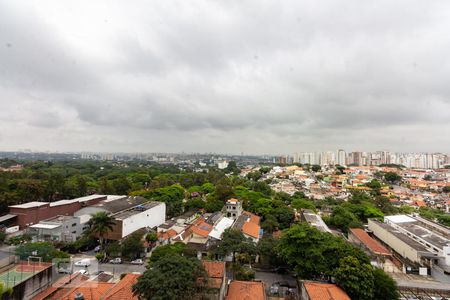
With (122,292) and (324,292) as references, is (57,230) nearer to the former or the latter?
(122,292)

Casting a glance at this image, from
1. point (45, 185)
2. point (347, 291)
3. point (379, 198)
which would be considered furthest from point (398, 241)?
point (45, 185)

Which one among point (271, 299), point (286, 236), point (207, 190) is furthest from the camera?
point (207, 190)

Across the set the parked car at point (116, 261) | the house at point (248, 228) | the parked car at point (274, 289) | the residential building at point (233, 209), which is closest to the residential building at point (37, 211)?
the parked car at point (116, 261)

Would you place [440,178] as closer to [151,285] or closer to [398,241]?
[398,241]

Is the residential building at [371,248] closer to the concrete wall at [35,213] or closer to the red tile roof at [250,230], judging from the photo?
the red tile roof at [250,230]

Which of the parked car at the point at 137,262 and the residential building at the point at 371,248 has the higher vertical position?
the residential building at the point at 371,248

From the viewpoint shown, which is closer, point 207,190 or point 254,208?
point 254,208

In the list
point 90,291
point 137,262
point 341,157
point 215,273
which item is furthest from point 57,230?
point 341,157
